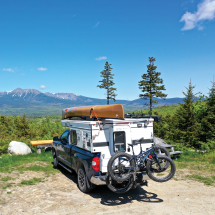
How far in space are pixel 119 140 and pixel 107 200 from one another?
1801mm

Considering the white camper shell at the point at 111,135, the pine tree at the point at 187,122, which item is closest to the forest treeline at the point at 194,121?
the pine tree at the point at 187,122

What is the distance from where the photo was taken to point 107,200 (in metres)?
6.04

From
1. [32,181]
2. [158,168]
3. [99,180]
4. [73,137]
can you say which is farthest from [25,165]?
[158,168]

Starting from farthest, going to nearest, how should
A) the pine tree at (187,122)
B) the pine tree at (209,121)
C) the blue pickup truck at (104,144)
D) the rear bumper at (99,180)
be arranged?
the pine tree at (187,122) < the pine tree at (209,121) < the blue pickup truck at (104,144) < the rear bumper at (99,180)

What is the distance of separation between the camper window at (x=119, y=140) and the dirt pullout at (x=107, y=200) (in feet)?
5.00

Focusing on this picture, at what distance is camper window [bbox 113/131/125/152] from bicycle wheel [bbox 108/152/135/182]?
0.42 metres

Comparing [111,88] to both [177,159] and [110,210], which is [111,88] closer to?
[177,159]

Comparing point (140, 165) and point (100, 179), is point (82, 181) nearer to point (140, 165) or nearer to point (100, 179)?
point (100, 179)

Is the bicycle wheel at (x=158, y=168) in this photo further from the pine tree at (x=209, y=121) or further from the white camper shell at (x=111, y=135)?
the pine tree at (x=209, y=121)

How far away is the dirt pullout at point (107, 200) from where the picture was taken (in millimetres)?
5262

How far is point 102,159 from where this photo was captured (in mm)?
5969

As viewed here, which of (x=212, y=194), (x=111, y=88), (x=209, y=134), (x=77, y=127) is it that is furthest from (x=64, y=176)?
(x=111, y=88)

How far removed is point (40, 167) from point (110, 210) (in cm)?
544

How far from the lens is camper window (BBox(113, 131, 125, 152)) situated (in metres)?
6.11
